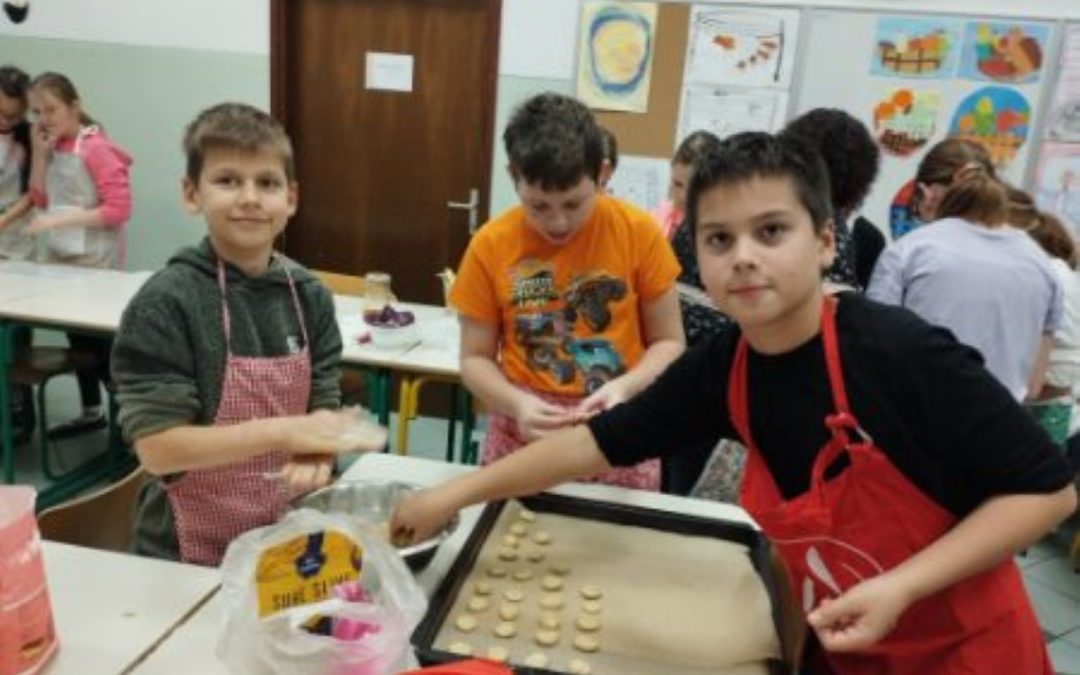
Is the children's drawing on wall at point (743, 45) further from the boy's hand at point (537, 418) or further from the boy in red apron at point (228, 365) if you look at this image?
the boy in red apron at point (228, 365)

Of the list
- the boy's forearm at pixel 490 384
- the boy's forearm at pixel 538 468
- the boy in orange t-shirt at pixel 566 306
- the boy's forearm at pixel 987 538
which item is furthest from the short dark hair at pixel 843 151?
the boy's forearm at pixel 987 538

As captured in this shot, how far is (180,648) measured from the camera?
1.17m

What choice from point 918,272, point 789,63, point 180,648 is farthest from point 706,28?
point 180,648

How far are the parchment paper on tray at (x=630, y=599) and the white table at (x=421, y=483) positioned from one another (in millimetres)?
61

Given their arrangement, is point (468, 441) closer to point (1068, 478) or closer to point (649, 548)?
point (649, 548)

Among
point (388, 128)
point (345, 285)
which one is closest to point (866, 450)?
point (345, 285)

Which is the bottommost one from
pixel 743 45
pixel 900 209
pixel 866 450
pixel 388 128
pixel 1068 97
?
pixel 866 450

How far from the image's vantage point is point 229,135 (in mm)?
1391

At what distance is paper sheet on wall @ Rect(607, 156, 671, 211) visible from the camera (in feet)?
13.7

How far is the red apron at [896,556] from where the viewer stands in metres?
1.12

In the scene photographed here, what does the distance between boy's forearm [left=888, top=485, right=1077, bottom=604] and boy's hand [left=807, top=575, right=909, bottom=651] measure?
0.04 meters

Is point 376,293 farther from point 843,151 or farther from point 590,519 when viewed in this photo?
point 590,519

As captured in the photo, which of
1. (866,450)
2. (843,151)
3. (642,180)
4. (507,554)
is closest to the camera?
(866,450)

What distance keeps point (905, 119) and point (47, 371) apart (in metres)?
3.81
